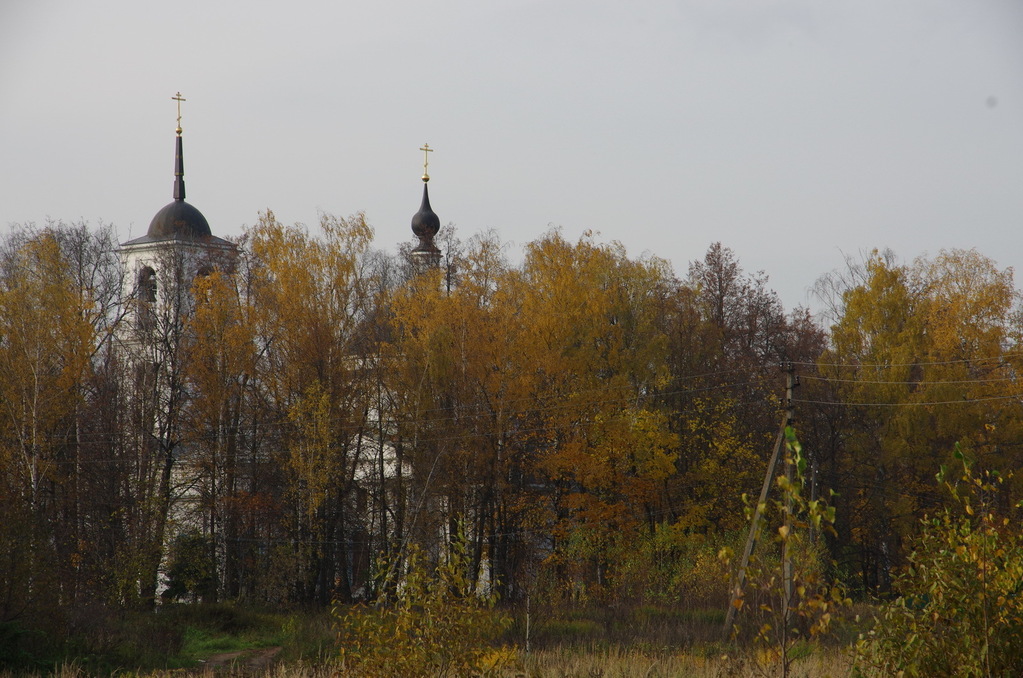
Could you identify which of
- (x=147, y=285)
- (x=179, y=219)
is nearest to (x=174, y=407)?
(x=147, y=285)

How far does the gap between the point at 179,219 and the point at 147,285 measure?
6.30m

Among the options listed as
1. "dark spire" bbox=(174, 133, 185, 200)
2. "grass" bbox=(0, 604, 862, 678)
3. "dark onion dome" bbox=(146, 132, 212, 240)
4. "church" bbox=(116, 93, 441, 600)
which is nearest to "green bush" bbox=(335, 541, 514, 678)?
"grass" bbox=(0, 604, 862, 678)

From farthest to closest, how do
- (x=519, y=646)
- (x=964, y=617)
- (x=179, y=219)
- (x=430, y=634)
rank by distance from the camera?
(x=179, y=219) < (x=519, y=646) < (x=430, y=634) < (x=964, y=617)

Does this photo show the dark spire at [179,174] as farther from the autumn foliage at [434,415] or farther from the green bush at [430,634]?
the green bush at [430,634]

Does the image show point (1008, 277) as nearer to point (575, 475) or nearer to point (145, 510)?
point (575, 475)

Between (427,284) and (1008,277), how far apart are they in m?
17.7

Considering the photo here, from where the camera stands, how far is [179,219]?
A: 127 feet

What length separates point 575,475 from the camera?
29094 mm

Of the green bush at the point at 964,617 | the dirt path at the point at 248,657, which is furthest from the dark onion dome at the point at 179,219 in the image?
the green bush at the point at 964,617

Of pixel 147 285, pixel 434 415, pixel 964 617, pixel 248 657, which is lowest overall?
pixel 248 657

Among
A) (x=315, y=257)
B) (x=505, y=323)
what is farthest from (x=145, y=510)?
(x=505, y=323)

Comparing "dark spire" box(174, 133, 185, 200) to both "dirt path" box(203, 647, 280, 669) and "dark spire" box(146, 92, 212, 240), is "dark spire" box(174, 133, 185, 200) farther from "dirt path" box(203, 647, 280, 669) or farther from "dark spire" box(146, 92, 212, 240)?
"dirt path" box(203, 647, 280, 669)

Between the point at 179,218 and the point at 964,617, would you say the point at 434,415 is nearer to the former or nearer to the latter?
the point at 179,218

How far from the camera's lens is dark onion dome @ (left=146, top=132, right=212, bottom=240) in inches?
1446
